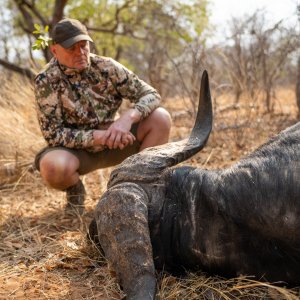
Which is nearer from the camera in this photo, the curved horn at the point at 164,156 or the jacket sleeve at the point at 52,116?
the curved horn at the point at 164,156

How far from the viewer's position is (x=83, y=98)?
3.91 m

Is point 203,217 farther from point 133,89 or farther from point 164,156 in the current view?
point 133,89

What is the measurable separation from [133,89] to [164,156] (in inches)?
68.1

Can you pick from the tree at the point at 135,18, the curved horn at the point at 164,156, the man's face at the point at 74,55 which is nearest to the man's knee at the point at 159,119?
the man's face at the point at 74,55

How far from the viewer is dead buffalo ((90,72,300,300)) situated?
81.7 inches

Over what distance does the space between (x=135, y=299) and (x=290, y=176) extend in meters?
0.88

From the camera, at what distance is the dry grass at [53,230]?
235 centimetres

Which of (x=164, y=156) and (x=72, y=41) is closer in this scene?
(x=164, y=156)

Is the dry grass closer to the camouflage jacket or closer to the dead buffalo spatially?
the dead buffalo

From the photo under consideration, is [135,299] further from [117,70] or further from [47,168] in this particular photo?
[117,70]

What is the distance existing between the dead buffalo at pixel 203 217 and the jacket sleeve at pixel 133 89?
149cm

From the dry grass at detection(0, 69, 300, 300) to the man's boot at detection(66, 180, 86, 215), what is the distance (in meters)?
0.10

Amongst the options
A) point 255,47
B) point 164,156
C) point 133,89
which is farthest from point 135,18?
point 164,156

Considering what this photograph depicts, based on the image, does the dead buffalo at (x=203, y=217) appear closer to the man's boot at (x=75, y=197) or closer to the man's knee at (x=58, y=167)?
the man's knee at (x=58, y=167)
